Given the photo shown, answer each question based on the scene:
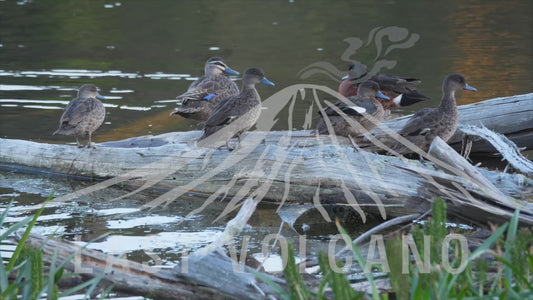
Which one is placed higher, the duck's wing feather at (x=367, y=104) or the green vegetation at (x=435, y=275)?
the green vegetation at (x=435, y=275)

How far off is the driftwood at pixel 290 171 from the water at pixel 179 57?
194mm

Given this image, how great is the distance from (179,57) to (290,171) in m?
8.41

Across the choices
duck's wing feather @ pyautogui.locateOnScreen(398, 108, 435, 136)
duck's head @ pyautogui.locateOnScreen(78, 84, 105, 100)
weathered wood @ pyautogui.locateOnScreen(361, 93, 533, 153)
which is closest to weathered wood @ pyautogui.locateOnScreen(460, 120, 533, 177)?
duck's wing feather @ pyautogui.locateOnScreen(398, 108, 435, 136)

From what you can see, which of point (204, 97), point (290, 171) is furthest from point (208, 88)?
point (290, 171)

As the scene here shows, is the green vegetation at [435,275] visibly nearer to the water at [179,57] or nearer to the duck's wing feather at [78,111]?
the water at [179,57]

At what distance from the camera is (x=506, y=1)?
20.3 m

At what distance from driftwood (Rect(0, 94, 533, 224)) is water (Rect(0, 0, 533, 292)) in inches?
7.6

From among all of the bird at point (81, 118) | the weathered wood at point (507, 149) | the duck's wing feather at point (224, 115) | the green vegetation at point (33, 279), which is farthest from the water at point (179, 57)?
the weathered wood at point (507, 149)

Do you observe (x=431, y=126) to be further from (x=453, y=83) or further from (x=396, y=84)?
(x=396, y=84)

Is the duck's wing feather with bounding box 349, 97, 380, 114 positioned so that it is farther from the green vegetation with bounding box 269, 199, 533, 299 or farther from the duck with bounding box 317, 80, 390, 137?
the green vegetation with bounding box 269, 199, 533, 299

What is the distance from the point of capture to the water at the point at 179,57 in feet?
22.1

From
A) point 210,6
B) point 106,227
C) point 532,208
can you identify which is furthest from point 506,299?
point 210,6

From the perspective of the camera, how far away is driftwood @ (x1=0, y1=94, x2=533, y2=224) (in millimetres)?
5789

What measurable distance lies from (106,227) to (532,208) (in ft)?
10.6
